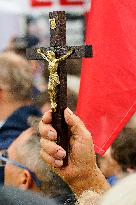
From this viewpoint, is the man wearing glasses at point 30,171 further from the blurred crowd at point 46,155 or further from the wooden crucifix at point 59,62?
the wooden crucifix at point 59,62

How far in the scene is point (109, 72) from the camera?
3.08 meters

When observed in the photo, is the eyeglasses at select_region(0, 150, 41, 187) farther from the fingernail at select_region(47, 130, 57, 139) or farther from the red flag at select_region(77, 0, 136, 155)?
the fingernail at select_region(47, 130, 57, 139)

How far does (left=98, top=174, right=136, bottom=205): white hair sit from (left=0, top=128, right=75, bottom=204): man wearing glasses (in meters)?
1.27

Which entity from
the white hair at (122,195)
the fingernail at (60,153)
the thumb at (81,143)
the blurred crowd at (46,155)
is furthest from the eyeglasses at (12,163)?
the white hair at (122,195)

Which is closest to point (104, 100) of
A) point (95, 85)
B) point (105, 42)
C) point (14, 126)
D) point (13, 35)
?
point (95, 85)

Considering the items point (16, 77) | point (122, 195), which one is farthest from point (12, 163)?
point (122, 195)

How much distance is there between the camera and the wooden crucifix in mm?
2631

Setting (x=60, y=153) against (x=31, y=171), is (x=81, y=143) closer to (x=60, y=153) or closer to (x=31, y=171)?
(x=60, y=153)

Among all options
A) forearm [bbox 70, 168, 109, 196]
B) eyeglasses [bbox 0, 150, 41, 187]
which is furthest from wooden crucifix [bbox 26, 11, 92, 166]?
eyeglasses [bbox 0, 150, 41, 187]

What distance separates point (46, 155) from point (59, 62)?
1.34 ft

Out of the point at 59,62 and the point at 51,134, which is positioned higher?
the point at 59,62

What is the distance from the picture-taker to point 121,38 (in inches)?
120

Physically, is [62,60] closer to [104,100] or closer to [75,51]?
[75,51]

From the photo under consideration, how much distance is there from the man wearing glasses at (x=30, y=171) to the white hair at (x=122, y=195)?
127cm
